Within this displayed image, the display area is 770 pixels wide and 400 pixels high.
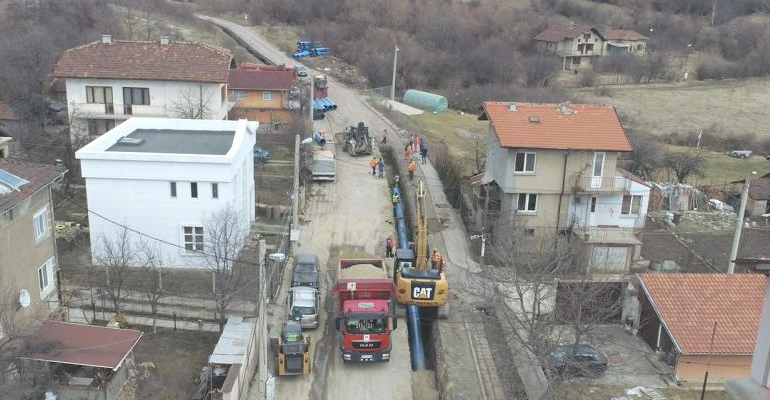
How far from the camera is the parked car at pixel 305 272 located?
27250mm

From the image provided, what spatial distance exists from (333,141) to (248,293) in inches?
960

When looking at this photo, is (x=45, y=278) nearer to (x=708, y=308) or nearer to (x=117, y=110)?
(x=117, y=110)

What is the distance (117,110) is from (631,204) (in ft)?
94.3

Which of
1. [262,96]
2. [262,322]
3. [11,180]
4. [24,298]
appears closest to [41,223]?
[11,180]

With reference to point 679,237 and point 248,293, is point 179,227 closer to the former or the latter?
point 248,293

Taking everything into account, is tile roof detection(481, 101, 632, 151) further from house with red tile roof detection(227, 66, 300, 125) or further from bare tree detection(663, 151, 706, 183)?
house with red tile roof detection(227, 66, 300, 125)

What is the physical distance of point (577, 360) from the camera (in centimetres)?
2281

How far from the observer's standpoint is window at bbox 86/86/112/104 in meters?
40.6

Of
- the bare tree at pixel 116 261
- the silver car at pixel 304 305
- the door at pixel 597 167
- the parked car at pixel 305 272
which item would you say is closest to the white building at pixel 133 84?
the bare tree at pixel 116 261

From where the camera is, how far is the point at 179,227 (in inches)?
1121

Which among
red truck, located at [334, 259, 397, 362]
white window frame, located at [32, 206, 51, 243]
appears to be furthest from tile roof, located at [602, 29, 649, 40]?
white window frame, located at [32, 206, 51, 243]

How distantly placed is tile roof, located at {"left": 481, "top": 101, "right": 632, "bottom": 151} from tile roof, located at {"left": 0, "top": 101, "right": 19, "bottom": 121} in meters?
27.4

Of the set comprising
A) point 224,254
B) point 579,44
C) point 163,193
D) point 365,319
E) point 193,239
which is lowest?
point 365,319

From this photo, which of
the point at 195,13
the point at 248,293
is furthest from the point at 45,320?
the point at 195,13
